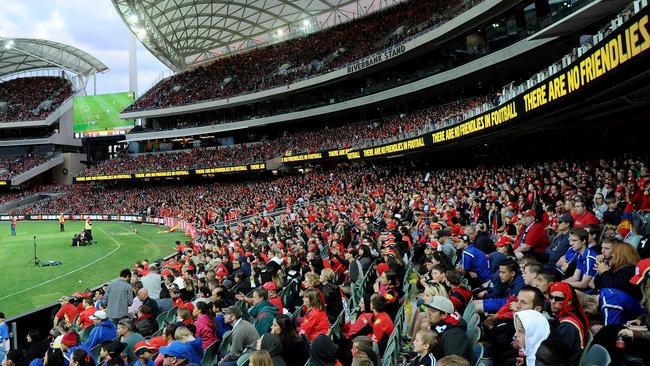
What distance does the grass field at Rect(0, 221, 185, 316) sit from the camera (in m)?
18.5

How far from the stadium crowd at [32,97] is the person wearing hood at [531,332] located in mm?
Result: 80891

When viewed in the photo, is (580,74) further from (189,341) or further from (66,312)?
(66,312)

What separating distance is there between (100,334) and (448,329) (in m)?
5.45

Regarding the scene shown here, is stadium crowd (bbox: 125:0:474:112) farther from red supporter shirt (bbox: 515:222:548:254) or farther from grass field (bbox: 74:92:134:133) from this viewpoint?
red supporter shirt (bbox: 515:222:548:254)

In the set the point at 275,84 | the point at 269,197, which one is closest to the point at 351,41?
the point at 275,84

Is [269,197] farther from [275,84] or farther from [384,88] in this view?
[275,84]

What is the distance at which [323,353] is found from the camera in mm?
5234

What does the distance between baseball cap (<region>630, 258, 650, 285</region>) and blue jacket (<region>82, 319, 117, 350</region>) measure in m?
7.10

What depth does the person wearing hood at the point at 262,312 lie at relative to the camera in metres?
6.81

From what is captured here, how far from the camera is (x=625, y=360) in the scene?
385cm

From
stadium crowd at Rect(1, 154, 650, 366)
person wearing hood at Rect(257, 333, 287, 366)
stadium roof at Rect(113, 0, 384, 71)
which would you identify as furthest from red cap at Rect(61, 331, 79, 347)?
stadium roof at Rect(113, 0, 384, 71)

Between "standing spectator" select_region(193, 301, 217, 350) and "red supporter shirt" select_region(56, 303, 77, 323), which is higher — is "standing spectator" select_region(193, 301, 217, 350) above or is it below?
above

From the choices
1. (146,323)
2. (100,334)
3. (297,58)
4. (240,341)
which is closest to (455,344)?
(240,341)

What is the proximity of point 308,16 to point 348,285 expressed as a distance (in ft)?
182
